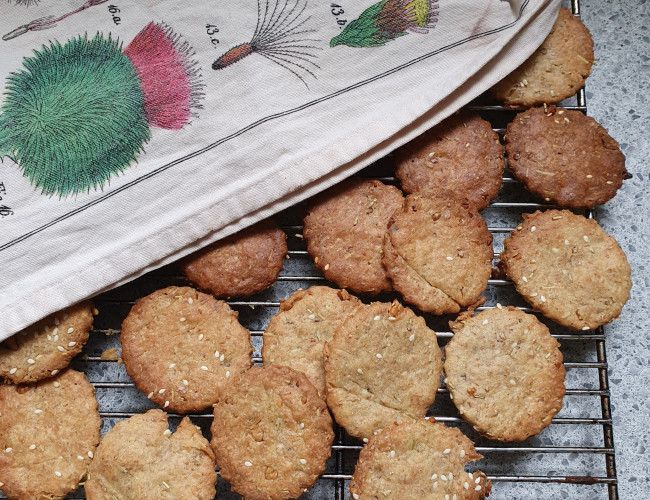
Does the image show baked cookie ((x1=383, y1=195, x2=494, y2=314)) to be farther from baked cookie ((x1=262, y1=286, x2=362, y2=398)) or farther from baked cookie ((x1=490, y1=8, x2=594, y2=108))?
baked cookie ((x1=490, y1=8, x2=594, y2=108))

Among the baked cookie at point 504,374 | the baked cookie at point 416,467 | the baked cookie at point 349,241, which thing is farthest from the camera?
the baked cookie at point 349,241

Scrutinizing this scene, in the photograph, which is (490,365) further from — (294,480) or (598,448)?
(294,480)

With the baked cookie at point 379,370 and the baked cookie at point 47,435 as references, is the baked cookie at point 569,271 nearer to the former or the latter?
the baked cookie at point 379,370

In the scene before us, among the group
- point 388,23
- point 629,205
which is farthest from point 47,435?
point 629,205

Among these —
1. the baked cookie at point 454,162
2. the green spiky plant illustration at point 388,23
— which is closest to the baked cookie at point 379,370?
the baked cookie at point 454,162

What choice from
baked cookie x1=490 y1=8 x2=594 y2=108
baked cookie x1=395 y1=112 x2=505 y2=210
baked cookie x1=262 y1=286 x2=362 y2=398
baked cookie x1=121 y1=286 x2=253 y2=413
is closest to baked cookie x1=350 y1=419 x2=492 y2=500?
baked cookie x1=262 y1=286 x2=362 y2=398

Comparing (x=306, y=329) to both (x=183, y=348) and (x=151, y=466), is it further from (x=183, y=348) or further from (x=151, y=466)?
(x=151, y=466)
